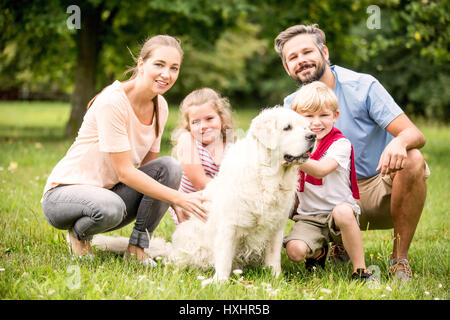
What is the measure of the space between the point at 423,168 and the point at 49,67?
1226 centimetres

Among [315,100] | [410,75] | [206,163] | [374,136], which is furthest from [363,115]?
[410,75]

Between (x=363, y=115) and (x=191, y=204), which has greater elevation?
(x=363, y=115)

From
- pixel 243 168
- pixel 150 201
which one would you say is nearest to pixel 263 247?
pixel 243 168

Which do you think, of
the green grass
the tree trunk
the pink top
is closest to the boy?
the green grass

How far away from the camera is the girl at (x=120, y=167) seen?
318 cm

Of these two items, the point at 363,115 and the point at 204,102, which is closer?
the point at 363,115

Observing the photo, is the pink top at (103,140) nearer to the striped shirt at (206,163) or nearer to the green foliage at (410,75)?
the striped shirt at (206,163)

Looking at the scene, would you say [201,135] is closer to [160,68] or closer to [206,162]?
[206,162]

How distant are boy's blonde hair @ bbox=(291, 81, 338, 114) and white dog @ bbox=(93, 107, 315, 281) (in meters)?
0.34

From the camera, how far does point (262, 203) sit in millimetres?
3041

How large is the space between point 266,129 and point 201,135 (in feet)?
3.73

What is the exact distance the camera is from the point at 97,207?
3.22 m

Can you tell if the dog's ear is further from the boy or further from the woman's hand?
the woman's hand

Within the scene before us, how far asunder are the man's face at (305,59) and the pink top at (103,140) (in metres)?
1.35
